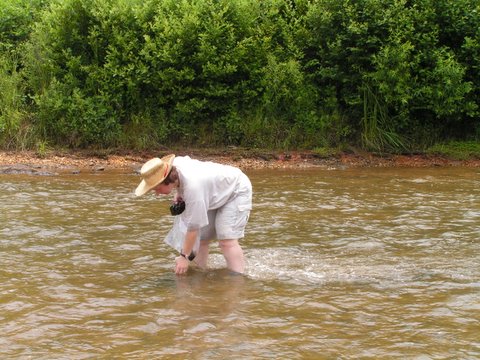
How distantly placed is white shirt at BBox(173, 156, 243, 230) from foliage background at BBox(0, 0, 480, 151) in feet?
25.8

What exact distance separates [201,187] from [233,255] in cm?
88

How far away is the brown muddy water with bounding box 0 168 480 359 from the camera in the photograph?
15.7ft

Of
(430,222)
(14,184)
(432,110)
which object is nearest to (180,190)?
(430,222)

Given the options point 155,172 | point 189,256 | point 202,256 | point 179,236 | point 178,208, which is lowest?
point 202,256

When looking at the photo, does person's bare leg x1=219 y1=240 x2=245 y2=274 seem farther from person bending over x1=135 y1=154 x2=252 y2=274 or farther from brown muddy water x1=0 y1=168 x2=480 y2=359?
brown muddy water x1=0 y1=168 x2=480 y2=359

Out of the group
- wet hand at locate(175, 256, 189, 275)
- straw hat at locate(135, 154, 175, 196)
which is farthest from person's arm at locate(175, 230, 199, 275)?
straw hat at locate(135, 154, 175, 196)

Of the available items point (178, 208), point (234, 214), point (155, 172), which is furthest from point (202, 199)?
point (234, 214)

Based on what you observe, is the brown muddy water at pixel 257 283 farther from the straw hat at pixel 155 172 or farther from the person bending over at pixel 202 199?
the straw hat at pixel 155 172

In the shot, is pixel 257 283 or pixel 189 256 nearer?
pixel 189 256

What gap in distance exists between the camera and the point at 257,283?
625cm

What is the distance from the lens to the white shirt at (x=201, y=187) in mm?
5742

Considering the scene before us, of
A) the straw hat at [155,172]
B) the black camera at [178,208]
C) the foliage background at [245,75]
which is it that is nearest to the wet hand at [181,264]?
the black camera at [178,208]

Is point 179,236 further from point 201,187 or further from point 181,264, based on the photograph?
point 201,187

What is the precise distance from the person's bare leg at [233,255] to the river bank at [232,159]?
22.7 ft
